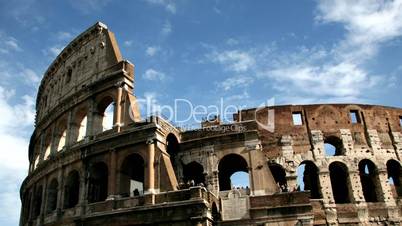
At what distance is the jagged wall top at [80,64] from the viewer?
22.2 m

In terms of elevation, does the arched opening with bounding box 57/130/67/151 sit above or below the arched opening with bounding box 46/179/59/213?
above

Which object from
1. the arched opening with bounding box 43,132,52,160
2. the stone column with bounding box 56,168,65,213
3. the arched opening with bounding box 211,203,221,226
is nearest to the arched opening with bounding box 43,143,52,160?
the arched opening with bounding box 43,132,52,160

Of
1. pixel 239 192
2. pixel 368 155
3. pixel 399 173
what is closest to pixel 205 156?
pixel 239 192

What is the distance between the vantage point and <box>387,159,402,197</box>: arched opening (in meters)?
21.8

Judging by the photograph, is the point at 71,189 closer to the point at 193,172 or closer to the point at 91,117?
the point at 91,117

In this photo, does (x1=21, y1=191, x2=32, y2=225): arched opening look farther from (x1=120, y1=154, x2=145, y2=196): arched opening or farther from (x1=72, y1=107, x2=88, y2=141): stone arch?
(x1=120, y1=154, x2=145, y2=196): arched opening

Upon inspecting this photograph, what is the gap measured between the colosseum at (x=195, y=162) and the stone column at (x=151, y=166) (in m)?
0.04

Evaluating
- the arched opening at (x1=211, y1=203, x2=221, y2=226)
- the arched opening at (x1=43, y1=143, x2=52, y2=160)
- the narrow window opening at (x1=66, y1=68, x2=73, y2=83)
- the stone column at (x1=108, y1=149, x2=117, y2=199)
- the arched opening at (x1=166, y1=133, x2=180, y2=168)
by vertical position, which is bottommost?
the arched opening at (x1=211, y1=203, x2=221, y2=226)

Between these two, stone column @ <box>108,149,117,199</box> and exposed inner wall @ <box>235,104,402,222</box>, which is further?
exposed inner wall @ <box>235,104,402,222</box>

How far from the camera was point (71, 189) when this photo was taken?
20.8 metres

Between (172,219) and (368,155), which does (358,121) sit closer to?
(368,155)

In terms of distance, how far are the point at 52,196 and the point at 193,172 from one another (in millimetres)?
7515

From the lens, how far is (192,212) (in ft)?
51.9

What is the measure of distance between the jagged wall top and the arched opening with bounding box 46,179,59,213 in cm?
492
